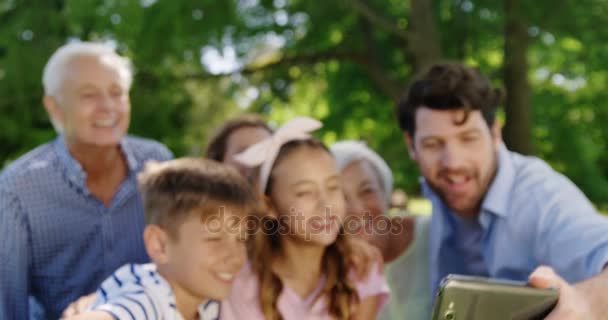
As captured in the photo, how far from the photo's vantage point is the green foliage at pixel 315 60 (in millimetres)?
5398

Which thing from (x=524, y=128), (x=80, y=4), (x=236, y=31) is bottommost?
(x=524, y=128)

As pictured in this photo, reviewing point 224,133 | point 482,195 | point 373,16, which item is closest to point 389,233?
point 482,195

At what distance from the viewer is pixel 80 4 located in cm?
493

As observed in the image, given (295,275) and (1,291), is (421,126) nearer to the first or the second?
(295,275)

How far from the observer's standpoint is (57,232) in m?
3.09

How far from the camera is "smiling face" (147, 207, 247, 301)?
238 centimetres

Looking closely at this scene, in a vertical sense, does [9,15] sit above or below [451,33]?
above

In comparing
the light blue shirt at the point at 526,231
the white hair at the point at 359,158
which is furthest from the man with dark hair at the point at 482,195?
the white hair at the point at 359,158

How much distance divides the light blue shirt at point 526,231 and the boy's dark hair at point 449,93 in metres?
0.27

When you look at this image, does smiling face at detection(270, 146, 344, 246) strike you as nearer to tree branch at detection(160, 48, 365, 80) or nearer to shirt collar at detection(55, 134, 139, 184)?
shirt collar at detection(55, 134, 139, 184)

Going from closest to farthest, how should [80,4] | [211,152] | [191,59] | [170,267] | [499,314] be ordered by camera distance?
[499,314]
[170,267]
[211,152]
[80,4]
[191,59]

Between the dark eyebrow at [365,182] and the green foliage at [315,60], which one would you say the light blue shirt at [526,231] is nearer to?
the dark eyebrow at [365,182]

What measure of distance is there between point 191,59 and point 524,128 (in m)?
3.39

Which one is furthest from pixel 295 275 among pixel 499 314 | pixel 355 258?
pixel 499 314
